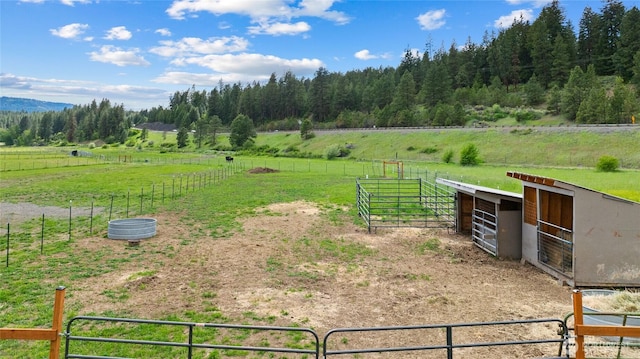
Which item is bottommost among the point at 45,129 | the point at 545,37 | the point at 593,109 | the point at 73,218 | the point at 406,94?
the point at 73,218

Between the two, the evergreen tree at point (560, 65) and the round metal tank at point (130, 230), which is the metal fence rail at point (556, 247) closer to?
the round metal tank at point (130, 230)

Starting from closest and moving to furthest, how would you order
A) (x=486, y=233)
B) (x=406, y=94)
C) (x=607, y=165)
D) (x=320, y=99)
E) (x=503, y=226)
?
(x=503, y=226) < (x=486, y=233) < (x=607, y=165) < (x=406, y=94) < (x=320, y=99)

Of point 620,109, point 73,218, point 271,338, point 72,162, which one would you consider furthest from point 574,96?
point 72,162

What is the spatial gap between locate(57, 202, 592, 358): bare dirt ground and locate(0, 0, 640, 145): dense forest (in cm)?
5670

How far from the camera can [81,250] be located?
1140cm

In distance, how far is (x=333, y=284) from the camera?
9.05 metres

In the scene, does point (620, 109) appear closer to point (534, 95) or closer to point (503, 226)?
point (534, 95)

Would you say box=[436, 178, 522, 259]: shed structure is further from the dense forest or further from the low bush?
the dense forest

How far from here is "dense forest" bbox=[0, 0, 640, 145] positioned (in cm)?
6850

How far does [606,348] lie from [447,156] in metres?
40.6

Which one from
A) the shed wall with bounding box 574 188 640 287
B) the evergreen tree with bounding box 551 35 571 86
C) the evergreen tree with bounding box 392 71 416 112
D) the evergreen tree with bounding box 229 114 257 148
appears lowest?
the shed wall with bounding box 574 188 640 287

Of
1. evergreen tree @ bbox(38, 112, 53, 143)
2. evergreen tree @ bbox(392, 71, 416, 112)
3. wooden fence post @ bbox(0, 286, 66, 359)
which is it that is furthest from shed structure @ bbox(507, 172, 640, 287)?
evergreen tree @ bbox(38, 112, 53, 143)

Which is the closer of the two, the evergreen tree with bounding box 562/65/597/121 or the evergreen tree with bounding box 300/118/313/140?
the evergreen tree with bounding box 562/65/597/121

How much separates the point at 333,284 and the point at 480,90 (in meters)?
84.2
